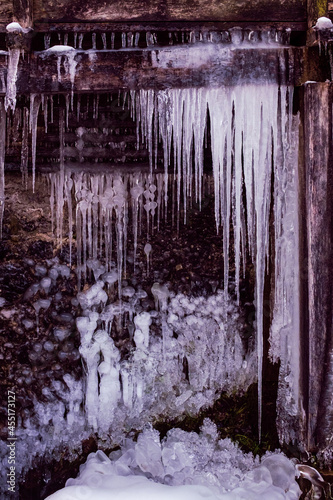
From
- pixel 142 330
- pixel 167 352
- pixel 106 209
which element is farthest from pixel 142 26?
pixel 167 352

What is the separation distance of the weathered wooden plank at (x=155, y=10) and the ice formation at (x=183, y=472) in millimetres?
2910

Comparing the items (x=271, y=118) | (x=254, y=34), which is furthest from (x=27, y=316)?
(x=254, y=34)

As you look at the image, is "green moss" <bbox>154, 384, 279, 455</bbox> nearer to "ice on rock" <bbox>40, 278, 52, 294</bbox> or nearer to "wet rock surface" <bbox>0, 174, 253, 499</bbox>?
"wet rock surface" <bbox>0, 174, 253, 499</bbox>

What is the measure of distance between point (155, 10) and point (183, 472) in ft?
10.1

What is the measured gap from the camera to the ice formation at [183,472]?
2.70m

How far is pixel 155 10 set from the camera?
7.97 feet

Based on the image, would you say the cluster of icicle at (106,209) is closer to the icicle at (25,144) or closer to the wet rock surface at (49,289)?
the wet rock surface at (49,289)

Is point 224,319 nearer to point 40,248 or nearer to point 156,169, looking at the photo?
point 156,169

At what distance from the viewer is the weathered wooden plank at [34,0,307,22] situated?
243cm

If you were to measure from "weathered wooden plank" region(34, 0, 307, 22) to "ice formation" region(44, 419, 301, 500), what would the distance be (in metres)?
2.91

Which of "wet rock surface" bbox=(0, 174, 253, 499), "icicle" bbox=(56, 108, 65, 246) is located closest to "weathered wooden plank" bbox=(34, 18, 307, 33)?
"icicle" bbox=(56, 108, 65, 246)

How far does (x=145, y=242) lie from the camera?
332cm

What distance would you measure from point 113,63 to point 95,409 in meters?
2.50

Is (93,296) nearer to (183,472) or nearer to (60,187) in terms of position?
(60,187)
